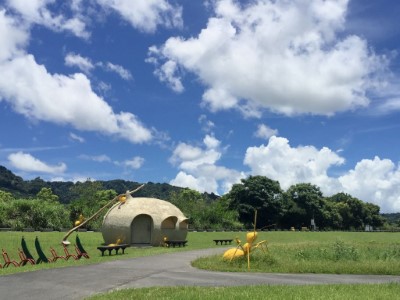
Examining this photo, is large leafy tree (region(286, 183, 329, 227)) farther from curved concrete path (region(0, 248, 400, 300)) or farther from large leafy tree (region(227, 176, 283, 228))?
curved concrete path (region(0, 248, 400, 300))

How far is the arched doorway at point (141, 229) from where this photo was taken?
33312 mm

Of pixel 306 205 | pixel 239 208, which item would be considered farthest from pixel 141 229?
pixel 306 205

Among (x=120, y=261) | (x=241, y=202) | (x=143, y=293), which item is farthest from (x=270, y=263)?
(x=241, y=202)

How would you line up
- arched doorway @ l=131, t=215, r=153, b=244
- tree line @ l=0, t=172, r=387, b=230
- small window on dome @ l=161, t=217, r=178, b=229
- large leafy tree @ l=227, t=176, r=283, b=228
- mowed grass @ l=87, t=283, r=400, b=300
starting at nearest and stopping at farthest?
1. mowed grass @ l=87, t=283, r=400, b=300
2. arched doorway @ l=131, t=215, r=153, b=244
3. small window on dome @ l=161, t=217, r=178, b=229
4. tree line @ l=0, t=172, r=387, b=230
5. large leafy tree @ l=227, t=176, r=283, b=228

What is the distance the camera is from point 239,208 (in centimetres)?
9425

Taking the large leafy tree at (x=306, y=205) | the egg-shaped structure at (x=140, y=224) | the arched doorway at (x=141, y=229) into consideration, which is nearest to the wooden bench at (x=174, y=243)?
the egg-shaped structure at (x=140, y=224)

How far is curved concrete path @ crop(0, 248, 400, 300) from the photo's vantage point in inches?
494

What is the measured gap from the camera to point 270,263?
1895 cm

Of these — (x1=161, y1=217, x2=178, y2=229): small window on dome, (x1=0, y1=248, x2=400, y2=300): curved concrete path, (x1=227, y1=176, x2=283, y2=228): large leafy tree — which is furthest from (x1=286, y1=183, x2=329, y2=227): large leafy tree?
(x1=0, y1=248, x2=400, y2=300): curved concrete path

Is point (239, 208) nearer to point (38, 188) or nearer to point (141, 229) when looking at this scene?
point (141, 229)

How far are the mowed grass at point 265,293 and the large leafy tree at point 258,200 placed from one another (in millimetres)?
79523

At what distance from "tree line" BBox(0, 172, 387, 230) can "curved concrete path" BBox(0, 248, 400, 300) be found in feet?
143

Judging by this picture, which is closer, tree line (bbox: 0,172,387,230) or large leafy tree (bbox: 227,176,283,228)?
tree line (bbox: 0,172,387,230)

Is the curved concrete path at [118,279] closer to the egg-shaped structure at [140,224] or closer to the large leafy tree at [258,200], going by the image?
the egg-shaped structure at [140,224]
